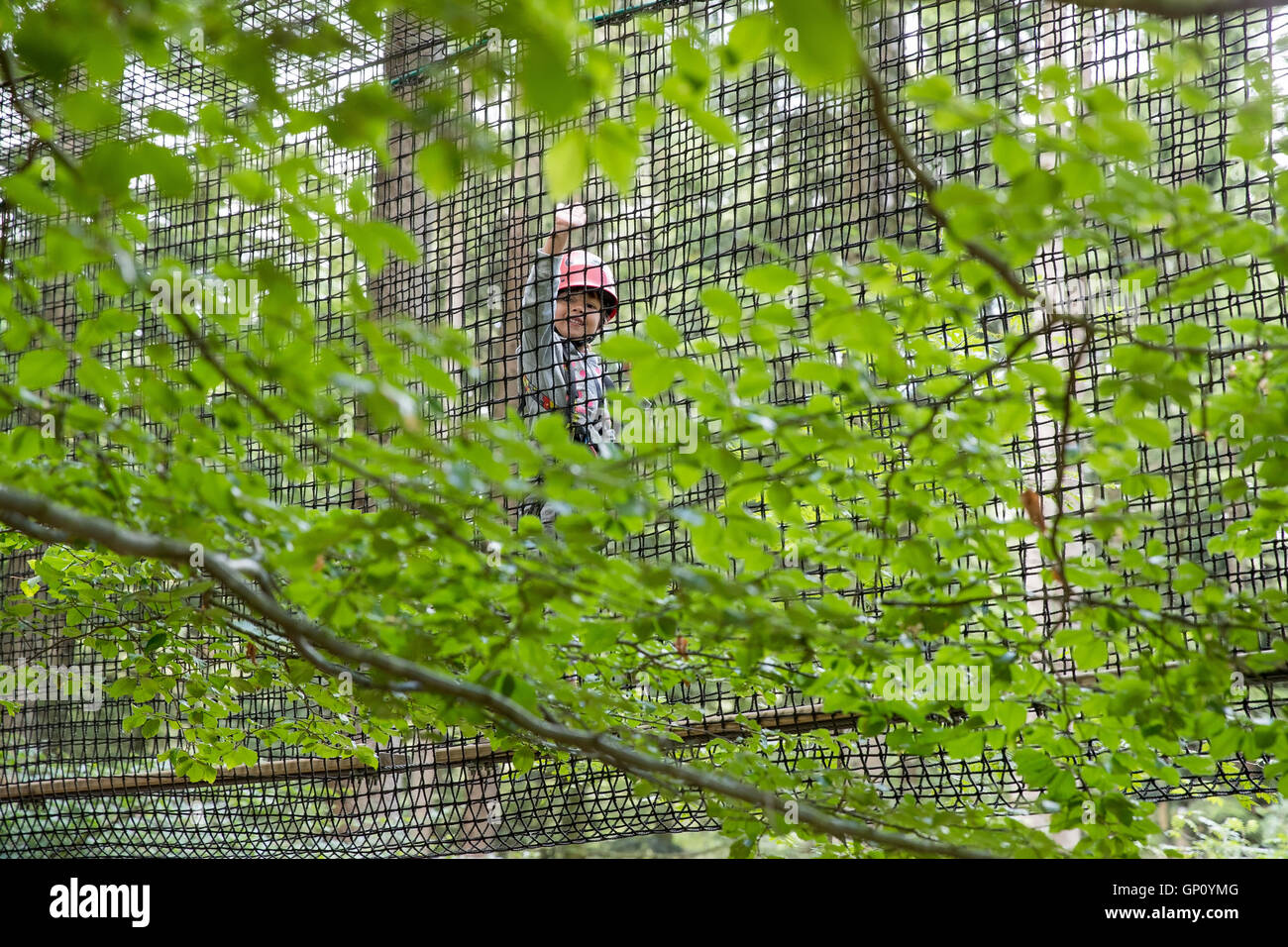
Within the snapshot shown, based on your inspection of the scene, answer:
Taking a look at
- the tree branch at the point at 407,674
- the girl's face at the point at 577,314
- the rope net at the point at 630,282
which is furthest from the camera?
the girl's face at the point at 577,314

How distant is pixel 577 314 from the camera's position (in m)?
2.77

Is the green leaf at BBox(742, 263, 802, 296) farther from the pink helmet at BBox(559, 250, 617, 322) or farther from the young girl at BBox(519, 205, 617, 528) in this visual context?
the pink helmet at BBox(559, 250, 617, 322)

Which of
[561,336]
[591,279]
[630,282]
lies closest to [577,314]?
[591,279]

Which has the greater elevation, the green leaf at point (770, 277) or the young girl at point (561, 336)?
the young girl at point (561, 336)

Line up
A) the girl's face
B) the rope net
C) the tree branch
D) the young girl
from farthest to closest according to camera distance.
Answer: the girl's face → the young girl → the rope net → the tree branch

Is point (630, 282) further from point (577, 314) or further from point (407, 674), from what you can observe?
point (407, 674)

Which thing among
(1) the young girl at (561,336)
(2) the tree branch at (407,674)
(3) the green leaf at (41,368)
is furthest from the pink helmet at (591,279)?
(3) the green leaf at (41,368)

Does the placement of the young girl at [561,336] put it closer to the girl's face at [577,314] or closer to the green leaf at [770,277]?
the girl's face at [577,314]

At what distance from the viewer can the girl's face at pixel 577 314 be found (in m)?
2.76

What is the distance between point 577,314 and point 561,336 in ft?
0.73

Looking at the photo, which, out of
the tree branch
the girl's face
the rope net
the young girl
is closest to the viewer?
the tree branch

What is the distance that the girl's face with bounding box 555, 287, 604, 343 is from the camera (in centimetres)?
276

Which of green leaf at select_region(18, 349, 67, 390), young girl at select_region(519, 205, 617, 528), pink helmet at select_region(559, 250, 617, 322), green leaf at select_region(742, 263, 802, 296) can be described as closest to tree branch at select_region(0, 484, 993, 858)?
green leaf at select_region(18, 349, 67, 390)

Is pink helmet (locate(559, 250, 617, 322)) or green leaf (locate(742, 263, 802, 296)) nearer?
green leaf (locate(742, 263, 802, 296))
